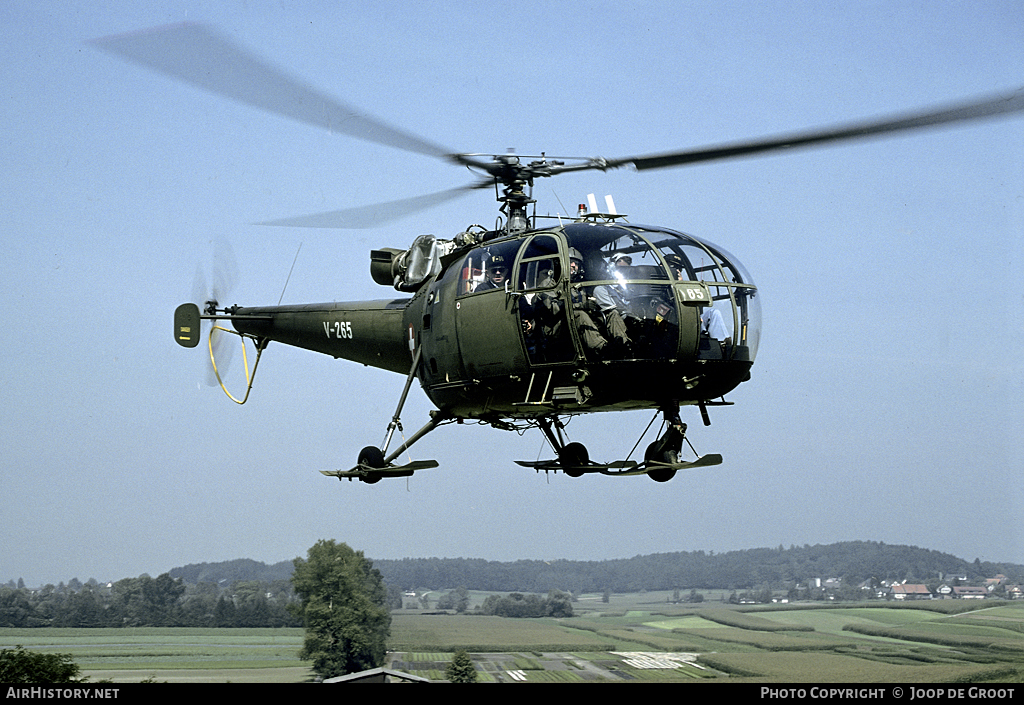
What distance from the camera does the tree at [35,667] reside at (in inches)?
1068

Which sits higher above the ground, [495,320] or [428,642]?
[495,320]

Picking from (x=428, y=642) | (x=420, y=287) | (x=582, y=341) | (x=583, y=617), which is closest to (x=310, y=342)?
(x=420, y=287)

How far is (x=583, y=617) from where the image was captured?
38.0 meters

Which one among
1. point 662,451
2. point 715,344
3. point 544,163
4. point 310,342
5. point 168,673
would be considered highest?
point 544,163

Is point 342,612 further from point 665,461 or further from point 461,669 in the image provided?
point 665,461

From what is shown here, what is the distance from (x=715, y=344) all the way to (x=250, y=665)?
26.6 metres

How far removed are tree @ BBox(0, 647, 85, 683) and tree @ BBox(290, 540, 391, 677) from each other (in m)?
6.96

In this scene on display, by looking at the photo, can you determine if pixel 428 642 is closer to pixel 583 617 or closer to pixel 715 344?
pixel 583 617

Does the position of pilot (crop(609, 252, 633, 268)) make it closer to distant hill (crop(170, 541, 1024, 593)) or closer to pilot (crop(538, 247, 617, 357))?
pilot (crop(538, 247, 617, 357))

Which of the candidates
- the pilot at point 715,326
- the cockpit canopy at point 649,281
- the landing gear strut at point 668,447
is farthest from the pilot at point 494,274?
the landing gear strut at point 668,447

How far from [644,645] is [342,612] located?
11.8m

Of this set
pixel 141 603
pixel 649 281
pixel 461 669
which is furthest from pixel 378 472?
pixel 141 603

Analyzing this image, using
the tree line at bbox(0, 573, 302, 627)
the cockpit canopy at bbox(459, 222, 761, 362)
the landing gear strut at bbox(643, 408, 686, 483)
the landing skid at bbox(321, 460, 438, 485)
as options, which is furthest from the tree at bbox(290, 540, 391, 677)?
the cockpit canopy at bbox(459, 222, 761, 362)

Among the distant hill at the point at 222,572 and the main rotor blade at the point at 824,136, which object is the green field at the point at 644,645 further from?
the main rotor blade at the point at 824,136
